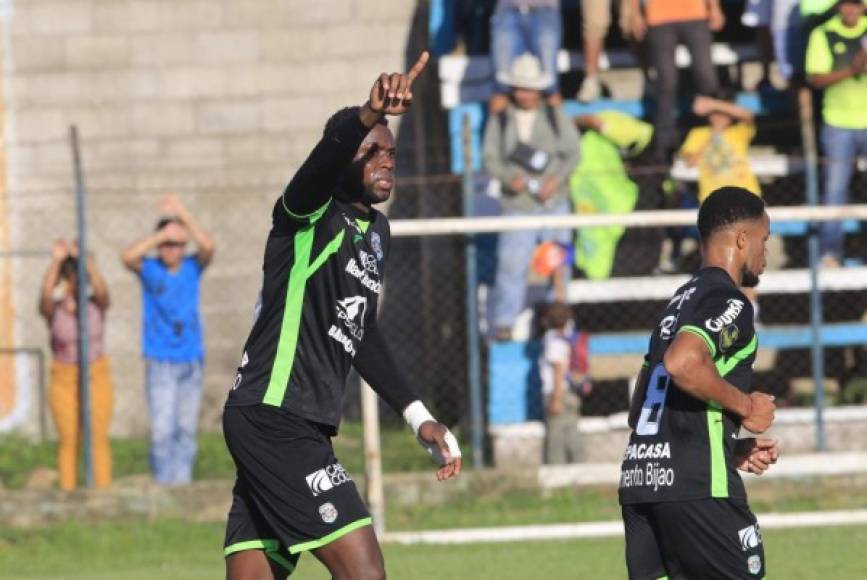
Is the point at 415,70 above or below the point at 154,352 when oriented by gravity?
A: above

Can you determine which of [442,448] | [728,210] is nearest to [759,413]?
[728,210]

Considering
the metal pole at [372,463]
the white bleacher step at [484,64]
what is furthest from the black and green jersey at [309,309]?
the white bleacher step at [484,64]

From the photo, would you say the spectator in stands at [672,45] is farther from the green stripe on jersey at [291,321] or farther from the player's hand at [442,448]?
the green stripe on jersey at [291,321]

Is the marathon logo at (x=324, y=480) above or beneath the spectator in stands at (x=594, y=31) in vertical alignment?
beneath

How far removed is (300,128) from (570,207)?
130 inches

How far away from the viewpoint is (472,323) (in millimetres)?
12961

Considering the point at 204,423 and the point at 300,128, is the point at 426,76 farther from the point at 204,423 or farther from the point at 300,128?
the point at 204,423

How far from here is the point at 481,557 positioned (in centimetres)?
1094

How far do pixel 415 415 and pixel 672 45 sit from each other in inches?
310

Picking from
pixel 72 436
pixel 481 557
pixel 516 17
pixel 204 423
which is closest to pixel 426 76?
pixel 516 17

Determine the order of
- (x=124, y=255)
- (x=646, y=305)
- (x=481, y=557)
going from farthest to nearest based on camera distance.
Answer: (x=646, y=305), (x=124, y=255), (x=481, y=557)

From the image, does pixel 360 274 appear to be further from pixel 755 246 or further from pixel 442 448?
pixel 755 246

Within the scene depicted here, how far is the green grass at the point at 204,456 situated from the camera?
43.8 feet

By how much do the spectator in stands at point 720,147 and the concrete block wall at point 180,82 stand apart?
337 cm
